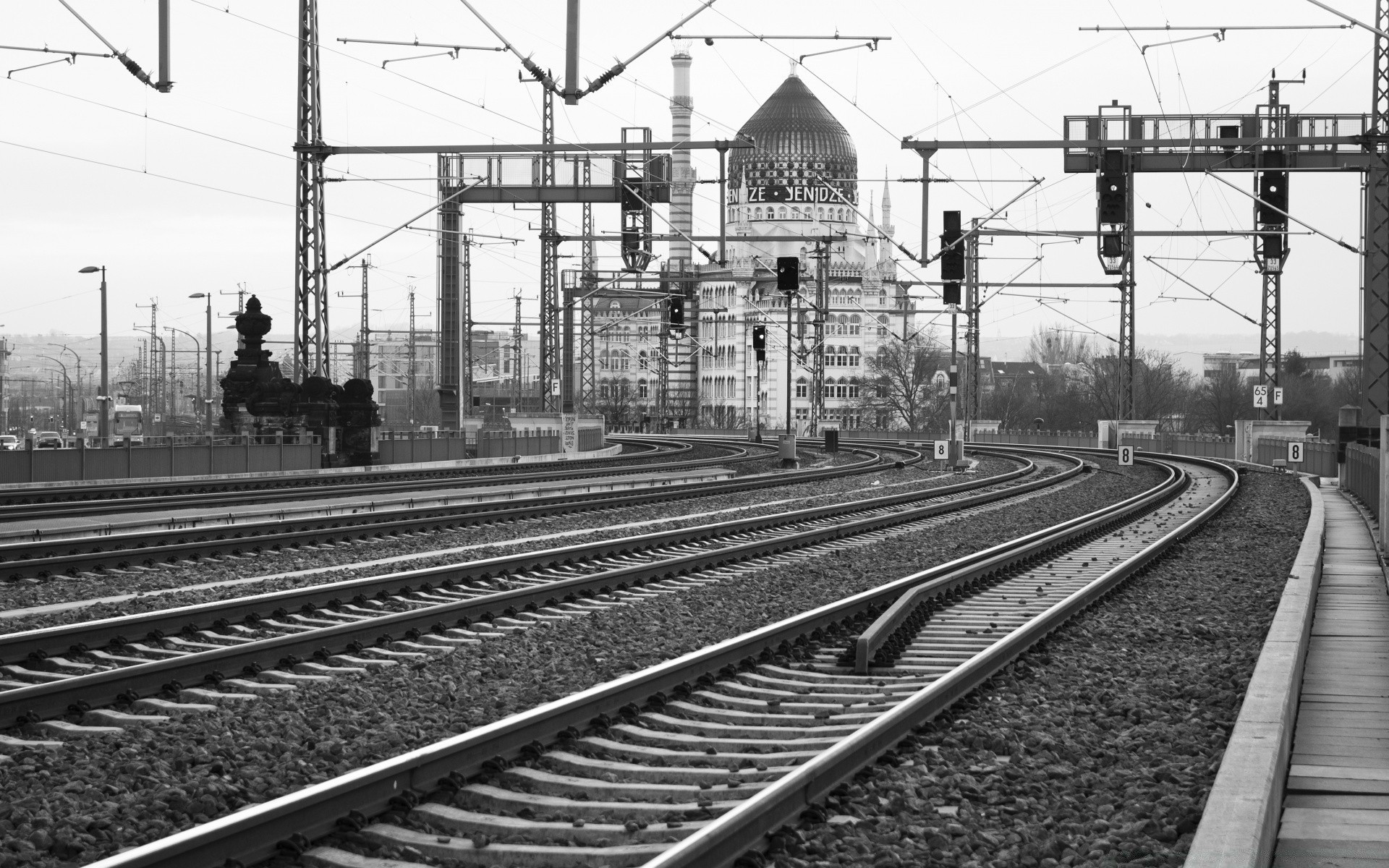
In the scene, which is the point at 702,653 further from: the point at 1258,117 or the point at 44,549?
the point at 1258,117

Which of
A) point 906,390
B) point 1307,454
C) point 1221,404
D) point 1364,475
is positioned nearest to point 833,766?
point 1364,475

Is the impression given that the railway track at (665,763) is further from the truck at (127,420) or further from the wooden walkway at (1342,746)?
the truck at (127,420)

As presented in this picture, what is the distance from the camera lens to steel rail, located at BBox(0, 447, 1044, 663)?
36.7 feet

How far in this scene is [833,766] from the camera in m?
7.57

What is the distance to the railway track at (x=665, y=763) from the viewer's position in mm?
6453

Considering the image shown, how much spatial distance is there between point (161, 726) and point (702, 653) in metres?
3.37

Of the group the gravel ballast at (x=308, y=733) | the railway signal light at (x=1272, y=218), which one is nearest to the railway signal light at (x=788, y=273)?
the railway signal light at (x=1272, y=218)

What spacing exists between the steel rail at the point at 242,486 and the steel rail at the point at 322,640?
11.7 m

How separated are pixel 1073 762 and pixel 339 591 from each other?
24.5ft

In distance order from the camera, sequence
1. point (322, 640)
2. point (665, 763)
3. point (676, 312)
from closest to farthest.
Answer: point (665, 763)
point (322, 640)
point (676, 312)

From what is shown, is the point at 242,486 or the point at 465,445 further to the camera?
the point at 465,445

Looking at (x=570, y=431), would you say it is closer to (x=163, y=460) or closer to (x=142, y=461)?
(x=163, y=460)

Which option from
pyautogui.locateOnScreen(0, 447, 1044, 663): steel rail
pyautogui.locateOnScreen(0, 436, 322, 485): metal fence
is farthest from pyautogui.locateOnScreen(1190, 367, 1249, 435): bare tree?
pyautogui.locateOnScreen(0, 447, 1044, 663): steel rail

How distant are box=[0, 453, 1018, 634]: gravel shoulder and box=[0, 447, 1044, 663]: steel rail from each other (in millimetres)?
611
